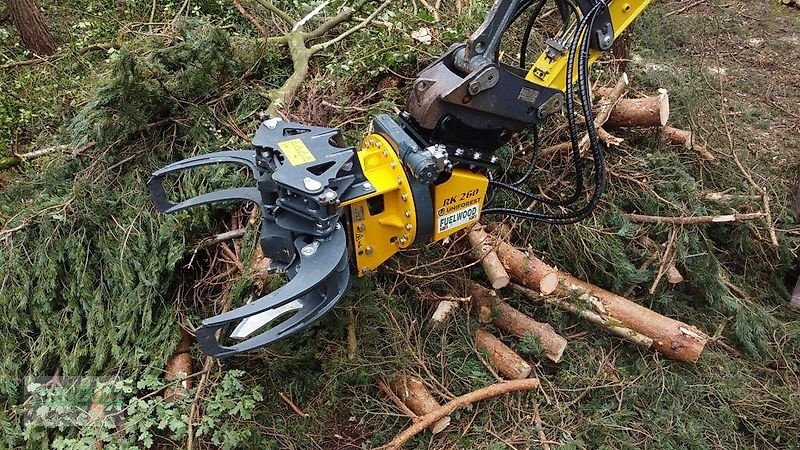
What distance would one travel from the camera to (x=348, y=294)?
10.2 ft

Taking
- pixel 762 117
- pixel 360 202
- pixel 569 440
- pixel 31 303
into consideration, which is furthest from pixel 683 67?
pixel 31 303

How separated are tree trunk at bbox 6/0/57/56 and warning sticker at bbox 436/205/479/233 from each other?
223 inches

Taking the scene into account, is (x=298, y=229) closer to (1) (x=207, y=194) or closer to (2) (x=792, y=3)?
(1) (x=207, y=194)

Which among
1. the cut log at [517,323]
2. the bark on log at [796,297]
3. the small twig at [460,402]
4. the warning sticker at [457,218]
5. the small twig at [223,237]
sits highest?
the warning sticker at [457,218]

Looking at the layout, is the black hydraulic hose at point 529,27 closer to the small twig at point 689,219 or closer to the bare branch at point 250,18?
the small twig at point 689,219

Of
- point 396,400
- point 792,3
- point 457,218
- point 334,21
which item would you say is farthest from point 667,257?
point 792,3

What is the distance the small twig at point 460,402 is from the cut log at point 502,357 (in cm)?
7

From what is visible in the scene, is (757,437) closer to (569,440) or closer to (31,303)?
(569,440)

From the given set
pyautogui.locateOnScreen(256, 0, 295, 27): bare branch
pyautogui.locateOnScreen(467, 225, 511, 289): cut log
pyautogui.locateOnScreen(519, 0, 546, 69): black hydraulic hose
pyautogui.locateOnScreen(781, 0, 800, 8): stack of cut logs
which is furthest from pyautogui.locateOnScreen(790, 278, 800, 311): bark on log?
pyautogui.locateOnScreen(781, 0, 800, 8): stack of cut logs

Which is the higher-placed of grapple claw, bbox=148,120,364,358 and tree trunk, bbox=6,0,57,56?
grapple claw, bbox=148,120,364,358

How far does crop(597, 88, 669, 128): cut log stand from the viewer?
384 centimetres

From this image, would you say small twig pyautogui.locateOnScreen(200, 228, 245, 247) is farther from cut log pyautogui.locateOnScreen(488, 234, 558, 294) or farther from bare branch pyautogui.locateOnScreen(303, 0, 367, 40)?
bare branch pyautogui.locateOnScreen(303, 0, 367, 40)

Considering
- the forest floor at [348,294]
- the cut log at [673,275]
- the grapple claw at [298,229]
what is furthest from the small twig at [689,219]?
the grapple claw at [298,229]

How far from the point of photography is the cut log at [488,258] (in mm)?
3404
